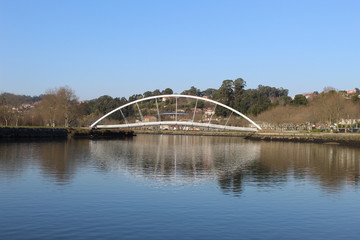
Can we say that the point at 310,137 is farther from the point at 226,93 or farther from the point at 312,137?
the point at 226,93

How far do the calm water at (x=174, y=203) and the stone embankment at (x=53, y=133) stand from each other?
3545 cm

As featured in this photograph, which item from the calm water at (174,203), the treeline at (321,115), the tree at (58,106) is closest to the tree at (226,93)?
the treeline at (321,115)

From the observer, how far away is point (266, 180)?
25.0 metres

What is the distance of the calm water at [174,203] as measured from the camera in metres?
13.5

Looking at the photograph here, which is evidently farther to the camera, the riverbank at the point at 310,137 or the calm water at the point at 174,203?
the riverbank at the point at 310,137

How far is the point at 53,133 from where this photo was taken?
72.9 metres

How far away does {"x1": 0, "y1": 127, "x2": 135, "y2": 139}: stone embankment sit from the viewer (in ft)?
204

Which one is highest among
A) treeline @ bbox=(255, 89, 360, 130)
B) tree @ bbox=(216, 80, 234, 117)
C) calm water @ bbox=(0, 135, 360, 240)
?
tree @ bbox=(216, 80, 234, 117)

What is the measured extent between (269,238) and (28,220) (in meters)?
7.60

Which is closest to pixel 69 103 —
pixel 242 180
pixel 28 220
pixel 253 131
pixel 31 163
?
pixel 253 131

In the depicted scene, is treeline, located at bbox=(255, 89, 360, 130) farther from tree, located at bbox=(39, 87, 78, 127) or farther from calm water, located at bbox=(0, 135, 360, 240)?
calm water, located at bbox=(0, 135, 360, 240)

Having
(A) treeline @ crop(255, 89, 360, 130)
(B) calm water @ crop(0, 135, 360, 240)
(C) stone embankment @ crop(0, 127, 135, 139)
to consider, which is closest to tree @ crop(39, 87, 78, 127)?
(C) stone embankment @ crop(0, 127, 135, 139)

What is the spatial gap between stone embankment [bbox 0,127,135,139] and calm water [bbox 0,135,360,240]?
35.5 m

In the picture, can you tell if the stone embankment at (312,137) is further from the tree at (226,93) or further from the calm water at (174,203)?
the tree at (226,93)
